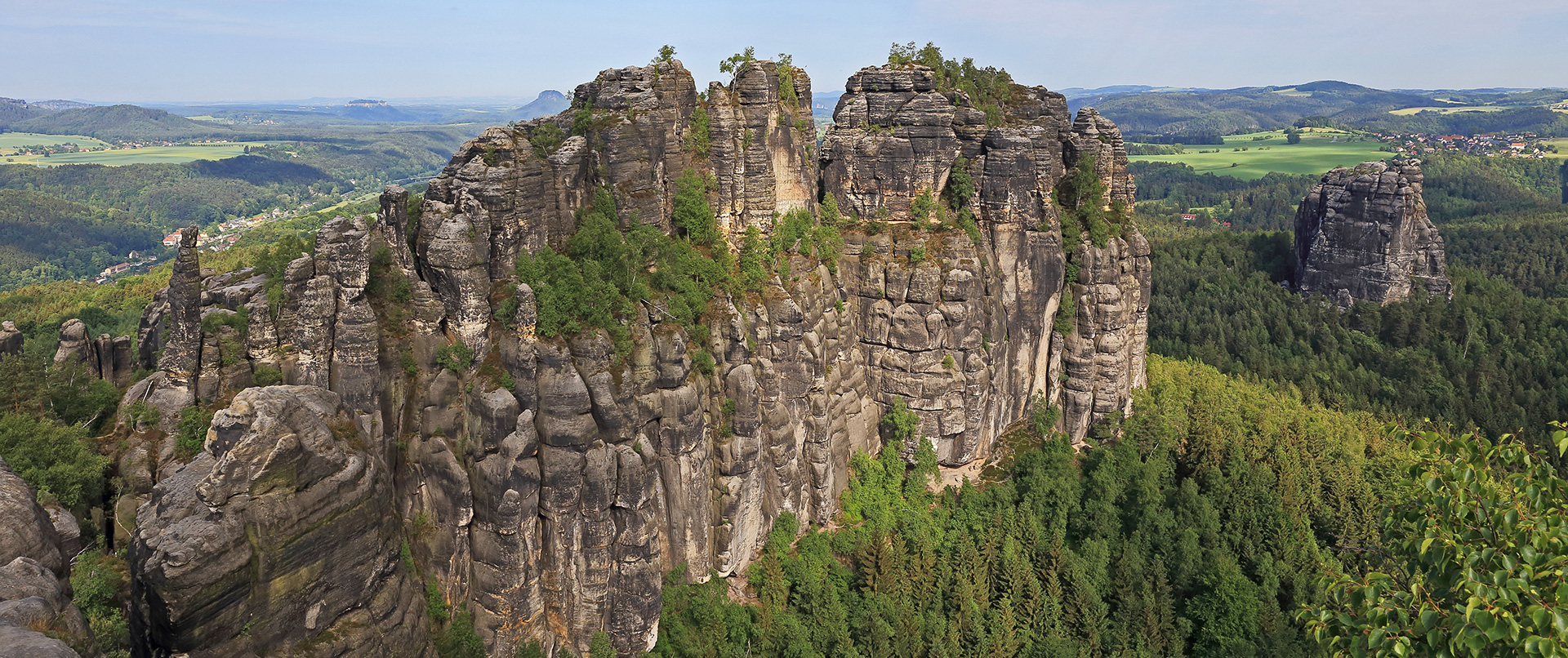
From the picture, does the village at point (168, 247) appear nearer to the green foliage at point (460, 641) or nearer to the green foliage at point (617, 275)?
the green foliage at point (617, 275)

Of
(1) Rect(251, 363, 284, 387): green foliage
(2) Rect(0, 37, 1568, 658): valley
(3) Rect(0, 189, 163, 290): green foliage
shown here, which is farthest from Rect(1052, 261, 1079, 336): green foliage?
(3) Rect(0, 189, 163, 290): green foliage

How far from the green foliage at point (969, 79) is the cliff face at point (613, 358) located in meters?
2.28

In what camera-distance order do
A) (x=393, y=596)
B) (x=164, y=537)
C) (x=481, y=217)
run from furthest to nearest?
(x=481, y=217) → (x=393, y=596) → (x=164, y=537)

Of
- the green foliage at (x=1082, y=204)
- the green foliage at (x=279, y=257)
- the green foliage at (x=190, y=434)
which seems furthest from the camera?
the green foliage at (x=1082, y=204)

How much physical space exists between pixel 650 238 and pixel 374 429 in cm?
1468

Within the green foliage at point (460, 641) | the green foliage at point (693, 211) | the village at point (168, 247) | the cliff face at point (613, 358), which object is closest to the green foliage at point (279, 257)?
the cliff face at point (613, 358)

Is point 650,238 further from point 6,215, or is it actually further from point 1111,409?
point 6,215

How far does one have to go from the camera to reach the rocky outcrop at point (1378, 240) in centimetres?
9100

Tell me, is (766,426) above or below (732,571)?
above

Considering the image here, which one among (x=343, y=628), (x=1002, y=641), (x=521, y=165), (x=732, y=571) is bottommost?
(x=1002, y=641)

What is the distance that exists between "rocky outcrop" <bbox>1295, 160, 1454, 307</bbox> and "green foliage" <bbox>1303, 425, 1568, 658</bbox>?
96.0 m

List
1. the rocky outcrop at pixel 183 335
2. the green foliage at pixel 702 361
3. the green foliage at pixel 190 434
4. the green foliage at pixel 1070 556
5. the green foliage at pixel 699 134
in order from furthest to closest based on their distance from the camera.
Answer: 1. the green foliage at pixel 699 134
2. the green foliage at pixel 1070 556
3. the green foliage at pixel 702 361
4. the rocky outcrop at pixel 183 335
5. the green foliage at pixel 190 434

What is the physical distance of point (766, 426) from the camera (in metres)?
40.7

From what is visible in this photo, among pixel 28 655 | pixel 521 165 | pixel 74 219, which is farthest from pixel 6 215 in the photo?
pixel 28 655
